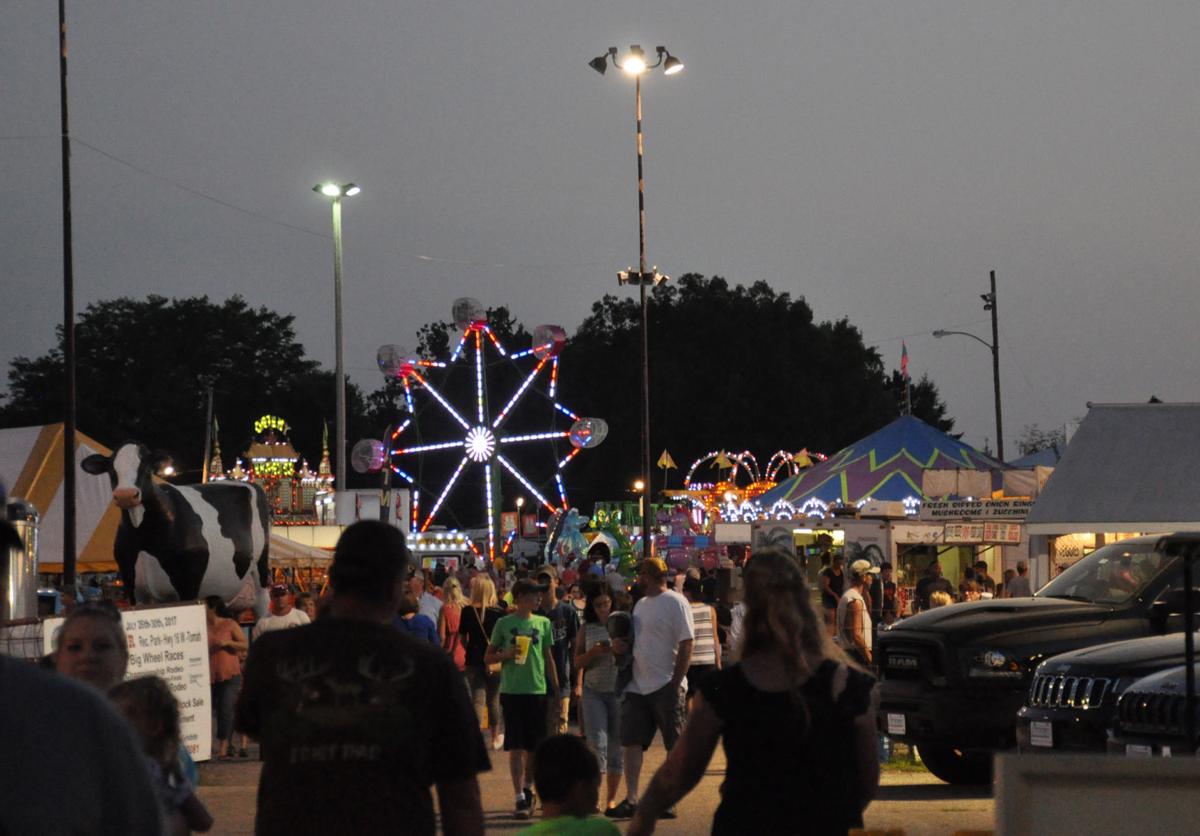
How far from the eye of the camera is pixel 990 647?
13.8 metres

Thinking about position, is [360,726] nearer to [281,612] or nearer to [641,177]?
[281,612]

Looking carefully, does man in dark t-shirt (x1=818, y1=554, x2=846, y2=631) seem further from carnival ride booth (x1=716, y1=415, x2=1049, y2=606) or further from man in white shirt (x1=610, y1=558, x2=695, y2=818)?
man in white shirt (x1=610, y1=558, x2=695, y2=818)

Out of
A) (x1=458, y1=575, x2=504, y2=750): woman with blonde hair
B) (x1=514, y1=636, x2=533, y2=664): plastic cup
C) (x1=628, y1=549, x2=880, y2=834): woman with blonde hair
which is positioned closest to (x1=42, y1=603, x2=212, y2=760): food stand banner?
(x1=458, y1=575, x2=504, y2=750): woman with blonde hair

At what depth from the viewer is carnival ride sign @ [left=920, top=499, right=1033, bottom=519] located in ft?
98.2

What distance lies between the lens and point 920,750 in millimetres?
14633

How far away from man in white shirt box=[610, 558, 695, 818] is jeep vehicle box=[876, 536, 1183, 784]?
2.25 metres

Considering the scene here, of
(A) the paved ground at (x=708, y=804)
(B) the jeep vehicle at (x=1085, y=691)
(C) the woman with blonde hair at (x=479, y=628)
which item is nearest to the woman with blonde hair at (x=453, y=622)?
(C) the woman with blonde hair at (x=479, y=628)

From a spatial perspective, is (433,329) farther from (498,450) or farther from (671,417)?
(498,450)

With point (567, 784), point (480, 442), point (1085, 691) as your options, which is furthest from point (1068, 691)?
point (480, 442)

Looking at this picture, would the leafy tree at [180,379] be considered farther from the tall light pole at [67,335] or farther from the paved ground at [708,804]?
the paved ground at [708,804]

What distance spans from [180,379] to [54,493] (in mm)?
62914

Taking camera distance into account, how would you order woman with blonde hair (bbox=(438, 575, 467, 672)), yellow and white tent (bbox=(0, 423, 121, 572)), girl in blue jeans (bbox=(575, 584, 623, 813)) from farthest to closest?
yellow and white tent (bbox=(0, 423, 121, 572))
woman with blonde hair (bbox=(438, 575, 467, 672))
girl in blue jeans (bbox=(575, 584, 623, 813))

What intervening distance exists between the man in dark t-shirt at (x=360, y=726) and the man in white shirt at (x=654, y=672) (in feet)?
26.9

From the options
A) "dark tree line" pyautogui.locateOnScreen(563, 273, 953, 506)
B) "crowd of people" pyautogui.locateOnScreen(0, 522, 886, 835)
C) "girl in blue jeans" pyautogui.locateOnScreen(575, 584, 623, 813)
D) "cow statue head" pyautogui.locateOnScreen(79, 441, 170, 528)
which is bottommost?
"girl in blue jeans" pyautogui.locateOnScreen(575, 584, 623, 813)
